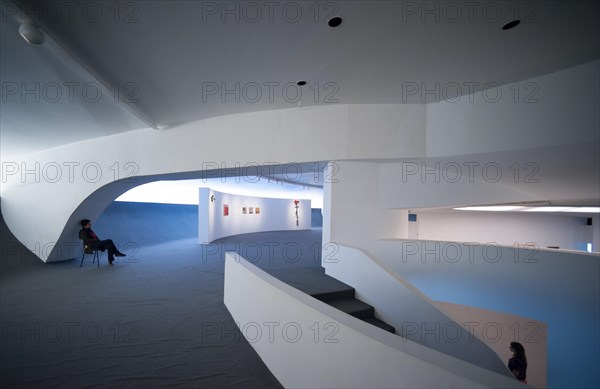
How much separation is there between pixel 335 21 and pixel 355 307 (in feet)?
13.3

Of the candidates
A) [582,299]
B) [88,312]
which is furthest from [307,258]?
[582,299]

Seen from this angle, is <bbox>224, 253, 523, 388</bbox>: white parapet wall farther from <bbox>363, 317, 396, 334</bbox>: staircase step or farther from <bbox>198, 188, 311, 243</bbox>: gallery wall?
<bbox>198, 188, 311, 243</bbox>: gallery wall

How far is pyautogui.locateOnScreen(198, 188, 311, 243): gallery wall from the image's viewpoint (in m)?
10.5

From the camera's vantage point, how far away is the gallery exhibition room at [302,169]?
2541 millimetres

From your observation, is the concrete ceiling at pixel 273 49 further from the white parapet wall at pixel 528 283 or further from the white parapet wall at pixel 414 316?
the white parapet wall at pixel 528 283

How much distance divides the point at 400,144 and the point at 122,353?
17.5ft

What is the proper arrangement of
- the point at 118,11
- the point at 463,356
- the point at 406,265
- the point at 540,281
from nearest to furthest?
1. the point at 118,11
2. the point at 463,356
3. the point at 540,281
4. the point at 406,265

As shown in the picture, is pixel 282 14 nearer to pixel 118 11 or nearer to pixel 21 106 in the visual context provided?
pixel 118 11

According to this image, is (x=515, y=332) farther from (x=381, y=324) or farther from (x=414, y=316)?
(x=381, y=324)

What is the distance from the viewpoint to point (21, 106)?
4.65 m

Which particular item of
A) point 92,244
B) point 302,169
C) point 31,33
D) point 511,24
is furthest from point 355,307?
point 92,244

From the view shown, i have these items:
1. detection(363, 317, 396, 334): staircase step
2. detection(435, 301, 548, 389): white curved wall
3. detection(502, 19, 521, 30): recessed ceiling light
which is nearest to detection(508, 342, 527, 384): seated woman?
detection(435, 301, 548, 389): white curved wall

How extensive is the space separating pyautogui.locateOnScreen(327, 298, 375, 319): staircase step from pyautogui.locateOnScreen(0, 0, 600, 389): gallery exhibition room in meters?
0.04

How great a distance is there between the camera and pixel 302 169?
6.24 m
